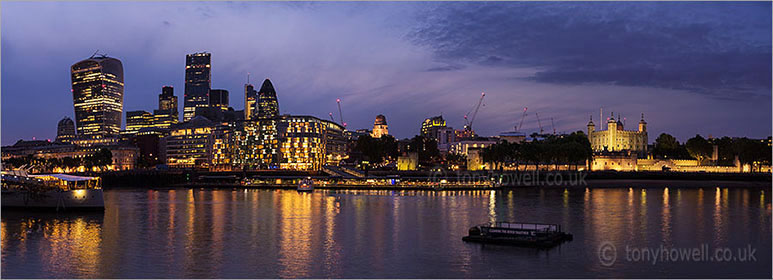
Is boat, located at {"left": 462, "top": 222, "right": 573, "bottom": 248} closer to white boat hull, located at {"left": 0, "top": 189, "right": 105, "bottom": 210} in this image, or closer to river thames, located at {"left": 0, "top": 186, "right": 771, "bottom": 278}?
river thames, located at {"left": 0, "top": 186, "right": 771, "bottom": 278}

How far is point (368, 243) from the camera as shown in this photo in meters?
48.4

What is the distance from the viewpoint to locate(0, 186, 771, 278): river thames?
37812 millimetres

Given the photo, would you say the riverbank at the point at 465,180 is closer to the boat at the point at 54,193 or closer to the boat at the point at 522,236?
the boat at the point at 54,193

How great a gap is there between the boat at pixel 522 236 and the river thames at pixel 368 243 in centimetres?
84

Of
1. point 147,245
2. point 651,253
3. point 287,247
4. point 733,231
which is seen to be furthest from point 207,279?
point 733,231

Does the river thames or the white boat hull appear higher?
the white boat hull

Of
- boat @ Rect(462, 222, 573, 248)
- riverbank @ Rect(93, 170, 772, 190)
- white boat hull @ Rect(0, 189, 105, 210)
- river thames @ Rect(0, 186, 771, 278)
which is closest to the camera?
river thames @ Rect(0, 186, 771, 278)

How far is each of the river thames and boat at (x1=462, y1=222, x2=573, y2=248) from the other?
838 mm

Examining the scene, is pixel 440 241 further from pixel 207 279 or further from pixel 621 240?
pixel 207 279

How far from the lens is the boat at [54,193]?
73562 millimetres

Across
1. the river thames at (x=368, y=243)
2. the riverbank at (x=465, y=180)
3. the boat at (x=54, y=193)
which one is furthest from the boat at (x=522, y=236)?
the riverbank at (x=465, y=180)

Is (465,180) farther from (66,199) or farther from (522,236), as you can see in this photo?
(522,236)

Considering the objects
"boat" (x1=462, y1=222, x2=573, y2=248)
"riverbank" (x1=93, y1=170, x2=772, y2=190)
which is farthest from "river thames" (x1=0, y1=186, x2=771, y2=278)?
"riverbank" (x1=93, y1=170, x2=772, y2=190)

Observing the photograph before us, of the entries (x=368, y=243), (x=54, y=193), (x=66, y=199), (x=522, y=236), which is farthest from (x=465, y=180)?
(x=522, y=236)
